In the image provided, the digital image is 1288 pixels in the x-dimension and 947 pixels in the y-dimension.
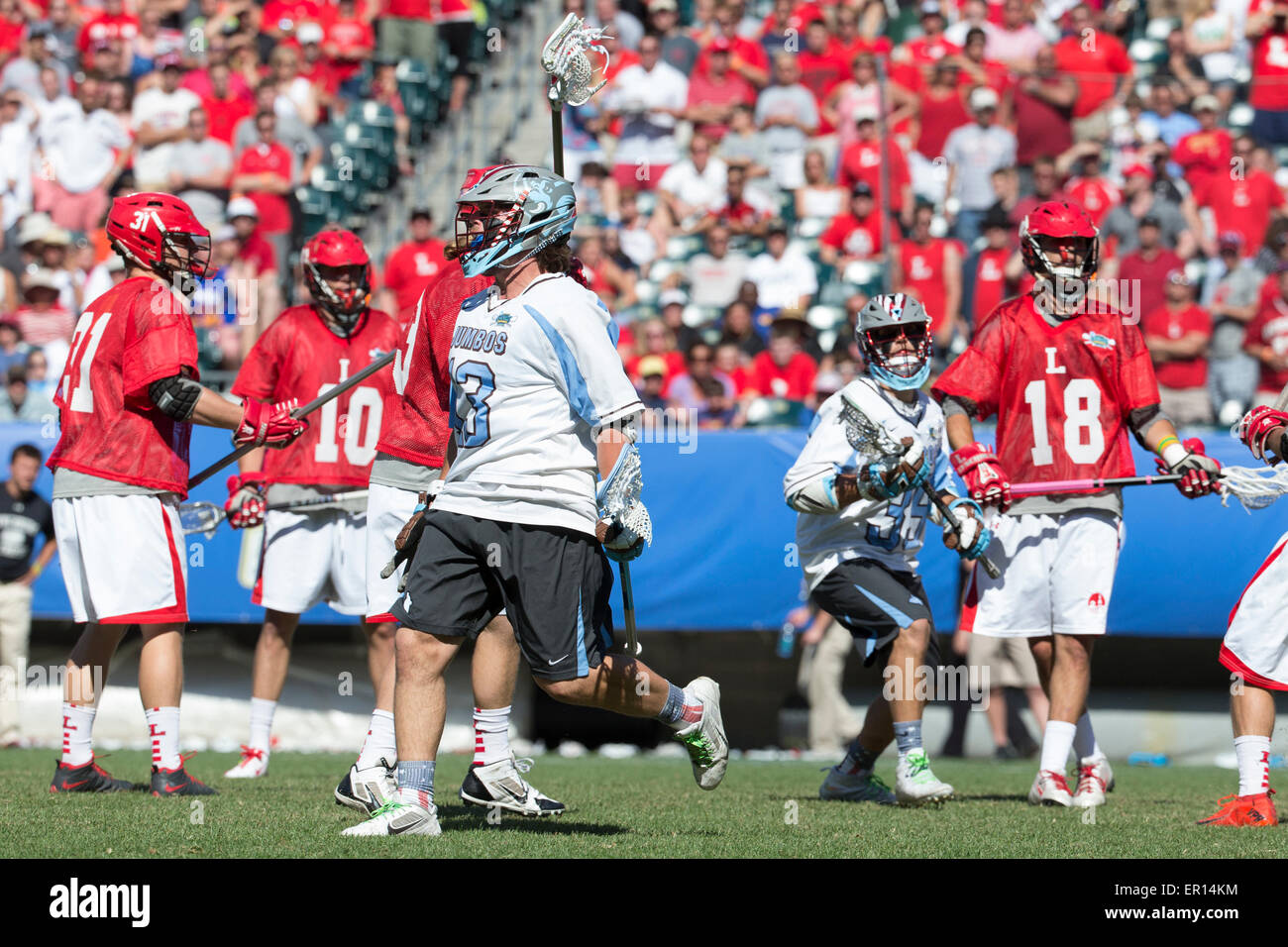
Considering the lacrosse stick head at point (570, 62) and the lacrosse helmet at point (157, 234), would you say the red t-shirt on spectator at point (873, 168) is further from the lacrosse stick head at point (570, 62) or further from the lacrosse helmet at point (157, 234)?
the lacrosse helmet at point (157, 234)

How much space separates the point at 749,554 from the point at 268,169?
652 centimetres

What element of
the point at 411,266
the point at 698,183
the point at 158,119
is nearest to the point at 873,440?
the point at 411,266

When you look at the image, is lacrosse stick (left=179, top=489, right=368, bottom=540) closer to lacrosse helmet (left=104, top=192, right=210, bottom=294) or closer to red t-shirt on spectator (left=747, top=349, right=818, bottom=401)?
lacrosse helmet (left=104, top=192, right=210, bottom=294)

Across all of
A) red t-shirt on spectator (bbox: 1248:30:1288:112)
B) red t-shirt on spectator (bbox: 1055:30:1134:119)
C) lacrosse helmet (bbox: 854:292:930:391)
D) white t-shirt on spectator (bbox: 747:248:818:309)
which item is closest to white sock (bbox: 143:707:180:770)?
lacrosse helmet (bbox: 854:292:930:391)

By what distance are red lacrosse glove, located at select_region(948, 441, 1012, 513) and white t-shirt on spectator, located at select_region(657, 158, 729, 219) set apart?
775cm

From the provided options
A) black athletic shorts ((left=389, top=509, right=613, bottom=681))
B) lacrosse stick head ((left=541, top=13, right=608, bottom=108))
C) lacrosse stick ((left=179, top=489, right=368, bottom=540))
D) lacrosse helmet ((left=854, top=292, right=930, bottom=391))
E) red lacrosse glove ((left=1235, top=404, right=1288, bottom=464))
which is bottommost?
black athletic shorts ((left=389, top=509, right=613, bottom=681))

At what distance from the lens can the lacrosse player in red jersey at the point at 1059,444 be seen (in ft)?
24.3

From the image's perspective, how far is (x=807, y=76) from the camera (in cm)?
1550

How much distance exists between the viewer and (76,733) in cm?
722

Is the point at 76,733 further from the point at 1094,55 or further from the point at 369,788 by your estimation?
the point at 1094,55

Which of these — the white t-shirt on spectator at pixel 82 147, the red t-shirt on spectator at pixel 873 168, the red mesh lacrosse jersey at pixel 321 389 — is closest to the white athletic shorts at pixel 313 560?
the red mesh lacrosse jersey at pixel 321 389

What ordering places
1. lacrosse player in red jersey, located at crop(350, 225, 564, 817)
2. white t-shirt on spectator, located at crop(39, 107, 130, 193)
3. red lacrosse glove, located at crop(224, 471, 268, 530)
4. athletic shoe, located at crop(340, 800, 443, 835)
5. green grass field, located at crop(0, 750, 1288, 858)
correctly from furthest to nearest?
white t-shirt on spectator, located at crop(39, 107, 130, 193)
red lacrosse glove, located at crop(224, 471, 268, 530)
lacrosse player in red jersey, located at crop(350, 225, 564, 817)
athletic shoe, located at crop(340, 800, 443, 835)
green grass field, located at crop(0, 750, 1288, 858)

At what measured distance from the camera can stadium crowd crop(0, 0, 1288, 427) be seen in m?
13.0
